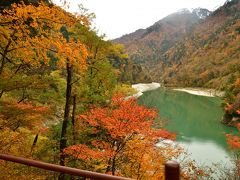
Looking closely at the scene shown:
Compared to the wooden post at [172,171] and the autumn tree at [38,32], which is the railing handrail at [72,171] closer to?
the wooden post at [172,171]

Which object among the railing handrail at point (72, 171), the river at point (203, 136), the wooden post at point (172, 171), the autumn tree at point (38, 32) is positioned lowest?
the river at point (203, 136)

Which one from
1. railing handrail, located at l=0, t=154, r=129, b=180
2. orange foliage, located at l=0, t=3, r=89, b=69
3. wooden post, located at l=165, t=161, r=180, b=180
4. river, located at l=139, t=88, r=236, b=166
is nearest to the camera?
wooden post, located at l=165, t=161, r=180, b=180

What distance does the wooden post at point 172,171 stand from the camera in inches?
86.7

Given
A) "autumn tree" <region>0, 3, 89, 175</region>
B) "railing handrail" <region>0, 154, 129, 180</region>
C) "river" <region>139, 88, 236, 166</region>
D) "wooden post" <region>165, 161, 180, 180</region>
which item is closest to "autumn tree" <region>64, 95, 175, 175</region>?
"autumn tree" <region>0, 3, 89, 175</region>

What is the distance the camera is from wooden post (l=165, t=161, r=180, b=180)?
220 cm

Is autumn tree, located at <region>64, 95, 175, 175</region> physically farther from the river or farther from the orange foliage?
the river

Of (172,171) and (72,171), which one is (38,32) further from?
(172,171)

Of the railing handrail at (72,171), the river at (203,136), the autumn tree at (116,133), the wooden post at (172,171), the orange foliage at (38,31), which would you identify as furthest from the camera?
the river at (203,136)

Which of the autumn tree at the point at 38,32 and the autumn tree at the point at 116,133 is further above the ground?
the autumn tree at the point at 38,32

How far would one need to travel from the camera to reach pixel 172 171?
7.27ft

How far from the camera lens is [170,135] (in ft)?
51.3

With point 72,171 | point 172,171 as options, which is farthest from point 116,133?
point 172,171

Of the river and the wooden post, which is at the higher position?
the wooden post

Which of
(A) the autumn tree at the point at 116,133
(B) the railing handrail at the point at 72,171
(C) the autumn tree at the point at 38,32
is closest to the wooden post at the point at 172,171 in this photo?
(B) the railing handrail at the point at 72,171
